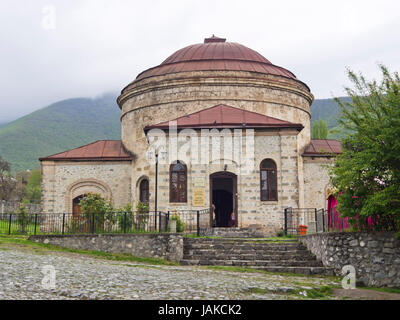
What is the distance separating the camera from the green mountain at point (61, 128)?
101562 millimetres

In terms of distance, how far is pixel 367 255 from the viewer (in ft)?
40.7

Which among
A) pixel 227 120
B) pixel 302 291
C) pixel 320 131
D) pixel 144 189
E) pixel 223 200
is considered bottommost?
pixel 302 291

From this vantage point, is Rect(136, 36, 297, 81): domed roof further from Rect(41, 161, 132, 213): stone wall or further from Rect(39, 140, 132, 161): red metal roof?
Rect(41, 161, 132, 213): stone wall

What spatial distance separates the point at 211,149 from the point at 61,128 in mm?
111471

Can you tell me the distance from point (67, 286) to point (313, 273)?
7.85m

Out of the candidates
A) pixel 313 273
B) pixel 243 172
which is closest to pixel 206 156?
pixel 243 172

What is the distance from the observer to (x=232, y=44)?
30234 mm

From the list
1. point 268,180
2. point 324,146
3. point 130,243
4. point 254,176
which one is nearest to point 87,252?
point 130,243

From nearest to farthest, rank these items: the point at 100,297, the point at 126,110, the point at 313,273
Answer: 1. the point at 100,297
2. the point at 313,273
3. the point at 126,110

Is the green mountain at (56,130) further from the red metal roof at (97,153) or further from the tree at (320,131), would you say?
the red metal roof at (97,153)

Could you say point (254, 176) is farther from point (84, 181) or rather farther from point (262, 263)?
point (84, 181)

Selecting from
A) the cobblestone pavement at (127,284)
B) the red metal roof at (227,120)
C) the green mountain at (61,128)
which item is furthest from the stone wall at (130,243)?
the green mountain at (61,128)
